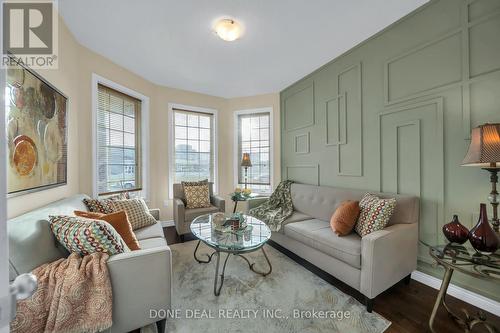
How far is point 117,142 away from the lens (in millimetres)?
3115

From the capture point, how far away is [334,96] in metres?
2.83

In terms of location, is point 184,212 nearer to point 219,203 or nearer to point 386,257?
point 219,203

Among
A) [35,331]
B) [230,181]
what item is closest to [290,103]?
[230,181]

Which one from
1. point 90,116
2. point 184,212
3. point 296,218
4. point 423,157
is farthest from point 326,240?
point 90,116

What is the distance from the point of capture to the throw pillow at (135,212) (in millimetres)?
2186

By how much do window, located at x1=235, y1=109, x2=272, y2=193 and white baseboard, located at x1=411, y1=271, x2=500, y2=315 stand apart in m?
2.58

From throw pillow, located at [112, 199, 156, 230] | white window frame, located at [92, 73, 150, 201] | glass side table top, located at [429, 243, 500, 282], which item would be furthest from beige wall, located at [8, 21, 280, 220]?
glass side table top, located at [429, 243, 500, 282]

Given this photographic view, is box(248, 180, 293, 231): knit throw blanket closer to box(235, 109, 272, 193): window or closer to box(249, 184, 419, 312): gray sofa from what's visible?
box(249, 184, 419, 312): gray sofa

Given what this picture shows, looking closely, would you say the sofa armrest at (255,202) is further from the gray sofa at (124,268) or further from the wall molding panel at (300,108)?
the gray sofa at (124,268)

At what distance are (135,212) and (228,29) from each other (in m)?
2.25

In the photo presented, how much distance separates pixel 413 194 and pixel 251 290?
1.89 meters

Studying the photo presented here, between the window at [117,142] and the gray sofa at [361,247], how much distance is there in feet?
8.49

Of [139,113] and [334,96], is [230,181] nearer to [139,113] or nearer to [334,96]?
[139,113]

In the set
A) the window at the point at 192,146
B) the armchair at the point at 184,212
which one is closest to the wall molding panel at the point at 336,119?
the armchair at the point at 184,212
